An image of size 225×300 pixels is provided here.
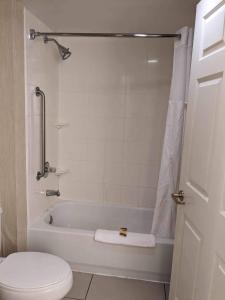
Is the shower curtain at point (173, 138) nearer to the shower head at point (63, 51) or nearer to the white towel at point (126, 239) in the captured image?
Result: the white towel at point (126, 239)

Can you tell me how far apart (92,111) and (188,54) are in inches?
46.0

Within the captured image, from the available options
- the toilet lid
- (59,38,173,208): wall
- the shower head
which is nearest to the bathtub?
the toilet lid

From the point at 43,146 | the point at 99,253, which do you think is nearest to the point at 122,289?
the point at 99,253

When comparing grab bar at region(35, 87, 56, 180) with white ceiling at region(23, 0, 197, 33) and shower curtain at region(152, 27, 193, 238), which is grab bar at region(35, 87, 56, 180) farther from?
shower curtain at region(152, 27, 193, 238)

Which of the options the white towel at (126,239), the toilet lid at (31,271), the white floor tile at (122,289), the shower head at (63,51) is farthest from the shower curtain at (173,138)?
the shower head at (63,51)

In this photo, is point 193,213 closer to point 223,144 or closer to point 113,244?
point 223,144

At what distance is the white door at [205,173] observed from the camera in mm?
1021

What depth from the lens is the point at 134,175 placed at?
266cm

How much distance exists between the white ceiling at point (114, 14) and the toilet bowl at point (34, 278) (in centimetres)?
187

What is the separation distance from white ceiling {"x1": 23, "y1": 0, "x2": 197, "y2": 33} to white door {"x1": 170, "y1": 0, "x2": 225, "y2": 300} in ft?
2.05

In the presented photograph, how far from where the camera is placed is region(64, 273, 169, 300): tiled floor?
1.85 m

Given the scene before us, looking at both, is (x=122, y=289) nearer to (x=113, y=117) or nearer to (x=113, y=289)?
(x=113, y=289)

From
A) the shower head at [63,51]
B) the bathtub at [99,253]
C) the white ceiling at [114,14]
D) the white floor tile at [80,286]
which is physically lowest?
the white floor tile at [80,286]

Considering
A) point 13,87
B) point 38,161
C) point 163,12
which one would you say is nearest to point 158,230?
point 38,161
